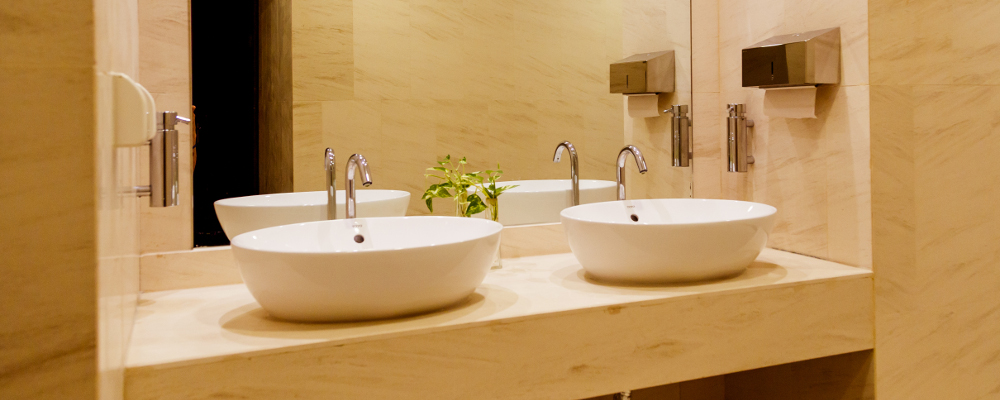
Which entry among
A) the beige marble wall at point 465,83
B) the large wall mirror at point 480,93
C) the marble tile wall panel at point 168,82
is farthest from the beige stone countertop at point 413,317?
the beige marble wall at point 465,83

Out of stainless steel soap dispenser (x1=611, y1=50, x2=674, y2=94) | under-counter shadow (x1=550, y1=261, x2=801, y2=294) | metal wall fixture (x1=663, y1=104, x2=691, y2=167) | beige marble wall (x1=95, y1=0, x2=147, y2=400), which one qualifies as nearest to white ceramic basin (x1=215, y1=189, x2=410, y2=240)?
beige marble wall (x1=95, y1=0, x2=147, y2=400)

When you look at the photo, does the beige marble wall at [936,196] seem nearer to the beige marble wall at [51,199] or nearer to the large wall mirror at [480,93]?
the large wall mirror at [480,93]

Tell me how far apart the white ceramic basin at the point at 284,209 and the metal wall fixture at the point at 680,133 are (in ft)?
2.85

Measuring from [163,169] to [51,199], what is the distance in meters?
0.63

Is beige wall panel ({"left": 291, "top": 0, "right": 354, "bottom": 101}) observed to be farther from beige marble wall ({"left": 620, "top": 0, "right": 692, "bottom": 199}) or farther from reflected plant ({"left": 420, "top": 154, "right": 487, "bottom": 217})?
beige marble wall ({"left": 620, "top": 0, "right": 692, "bottom": 199})

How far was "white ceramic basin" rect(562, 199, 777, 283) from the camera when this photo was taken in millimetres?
1521

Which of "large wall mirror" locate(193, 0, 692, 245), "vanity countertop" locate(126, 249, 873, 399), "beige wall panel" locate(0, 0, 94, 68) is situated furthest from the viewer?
"large wall mirror" locate(193, 0, 692, 245)

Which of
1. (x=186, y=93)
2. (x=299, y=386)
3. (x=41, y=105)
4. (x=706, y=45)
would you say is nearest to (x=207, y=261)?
(x=186, y=93)

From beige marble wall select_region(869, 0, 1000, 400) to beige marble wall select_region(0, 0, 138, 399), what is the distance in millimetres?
1594

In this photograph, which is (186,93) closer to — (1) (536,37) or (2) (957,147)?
(1) (536,37)

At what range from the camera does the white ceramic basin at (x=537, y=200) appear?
78.5 inches

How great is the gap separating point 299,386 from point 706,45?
5.07 ft

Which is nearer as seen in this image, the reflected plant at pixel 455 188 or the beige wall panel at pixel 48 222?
the beige wall panel at pixel 48 222

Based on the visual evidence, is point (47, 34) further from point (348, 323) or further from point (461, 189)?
point (461, 189)
